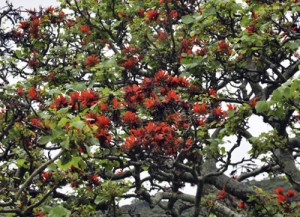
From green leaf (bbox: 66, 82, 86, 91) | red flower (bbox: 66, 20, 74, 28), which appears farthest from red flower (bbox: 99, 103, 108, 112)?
red flower (bbox: 66, 20, 74, 28)

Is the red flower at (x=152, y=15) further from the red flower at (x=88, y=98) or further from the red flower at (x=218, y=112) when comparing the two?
the red flower at (x=88, y=98)

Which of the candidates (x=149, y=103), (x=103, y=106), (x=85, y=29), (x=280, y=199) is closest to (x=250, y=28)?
(x=149, y=103)

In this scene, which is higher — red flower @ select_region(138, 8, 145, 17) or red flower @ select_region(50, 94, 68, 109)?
red flower @ select_region(138, 8, 145, 17)

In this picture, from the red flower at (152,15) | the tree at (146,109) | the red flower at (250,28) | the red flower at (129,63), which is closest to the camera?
the tree at (146,109)

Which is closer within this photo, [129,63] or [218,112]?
[218,112]

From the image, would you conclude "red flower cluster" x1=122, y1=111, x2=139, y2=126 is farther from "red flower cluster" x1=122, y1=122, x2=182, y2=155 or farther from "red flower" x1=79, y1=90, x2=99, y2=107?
"red flower" x1=79, y1=90, x2=99, y2=107

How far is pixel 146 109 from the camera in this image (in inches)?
336

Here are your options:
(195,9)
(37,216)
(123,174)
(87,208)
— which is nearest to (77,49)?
(195,9)

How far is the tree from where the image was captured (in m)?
7.12

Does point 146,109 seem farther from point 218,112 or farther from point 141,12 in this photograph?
point 141,12

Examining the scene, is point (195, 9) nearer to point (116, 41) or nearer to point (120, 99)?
point (116, 41)

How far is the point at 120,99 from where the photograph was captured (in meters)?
8.85

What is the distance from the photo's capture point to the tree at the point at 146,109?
712cm

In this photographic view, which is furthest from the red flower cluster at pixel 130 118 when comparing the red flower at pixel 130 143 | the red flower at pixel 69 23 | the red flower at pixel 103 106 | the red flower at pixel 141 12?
the red flower at pixel 69 23
